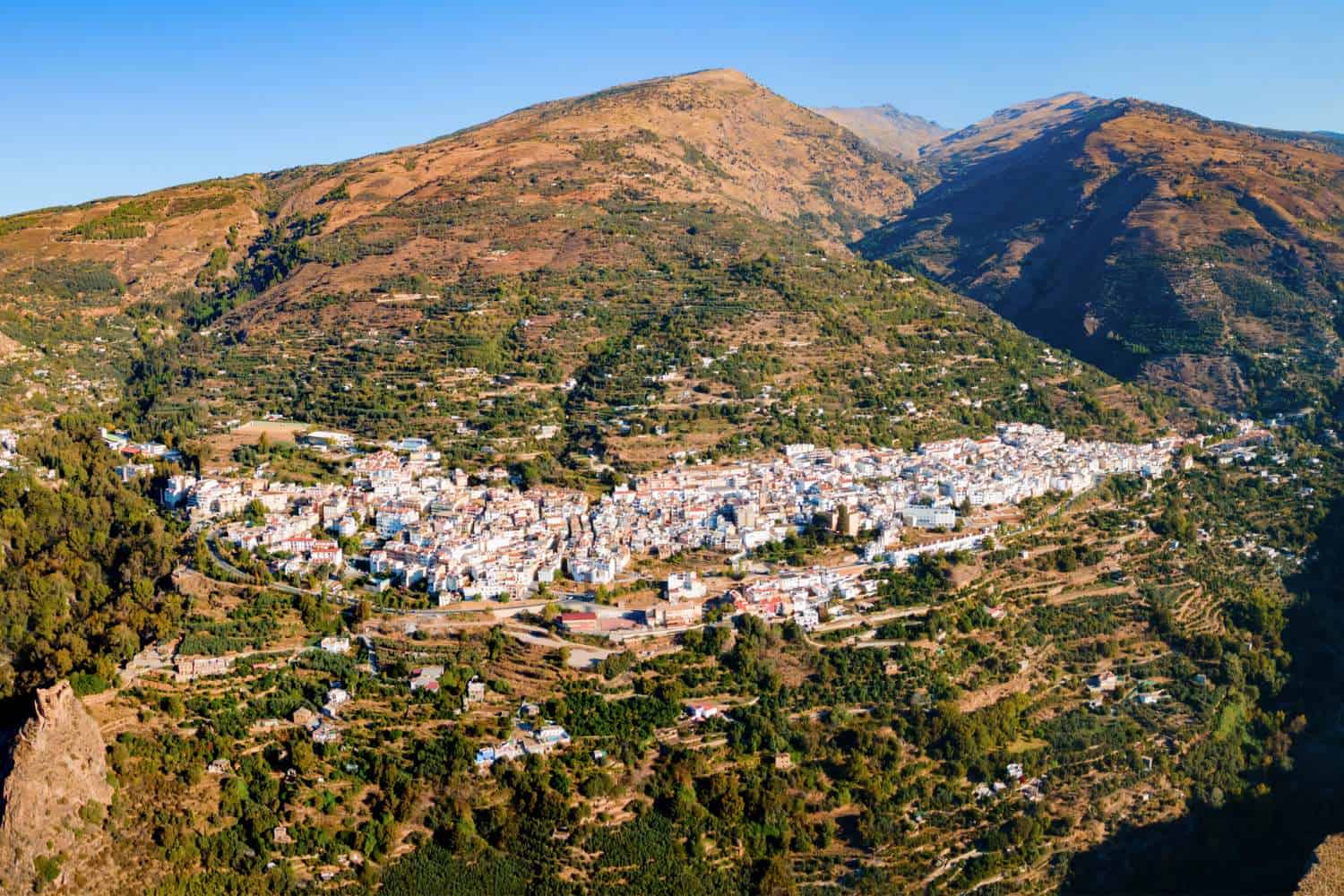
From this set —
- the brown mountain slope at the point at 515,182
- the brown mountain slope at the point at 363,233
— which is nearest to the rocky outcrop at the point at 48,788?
the brown mountain slope at the point at 363,233

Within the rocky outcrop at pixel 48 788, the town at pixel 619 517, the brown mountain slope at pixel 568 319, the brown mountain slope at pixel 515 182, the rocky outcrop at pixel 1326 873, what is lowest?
the rocky outcrop at pixel 1326 873

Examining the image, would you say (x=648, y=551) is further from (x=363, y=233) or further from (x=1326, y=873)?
(x=363, y=233)

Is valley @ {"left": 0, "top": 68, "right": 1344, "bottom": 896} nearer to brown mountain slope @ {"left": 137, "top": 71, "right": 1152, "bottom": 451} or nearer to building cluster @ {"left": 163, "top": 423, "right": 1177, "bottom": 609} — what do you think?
building cluster @ {"left": 163, "top": 423, "right": 1177, "bottom": 609}

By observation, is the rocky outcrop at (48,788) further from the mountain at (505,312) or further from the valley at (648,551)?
the mountain at (505,312)

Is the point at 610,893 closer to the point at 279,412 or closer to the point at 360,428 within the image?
the point at 360,428

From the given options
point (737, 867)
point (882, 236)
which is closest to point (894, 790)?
point (737, 867)

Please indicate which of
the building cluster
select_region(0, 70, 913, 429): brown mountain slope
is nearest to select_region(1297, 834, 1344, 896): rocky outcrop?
the building cluster
